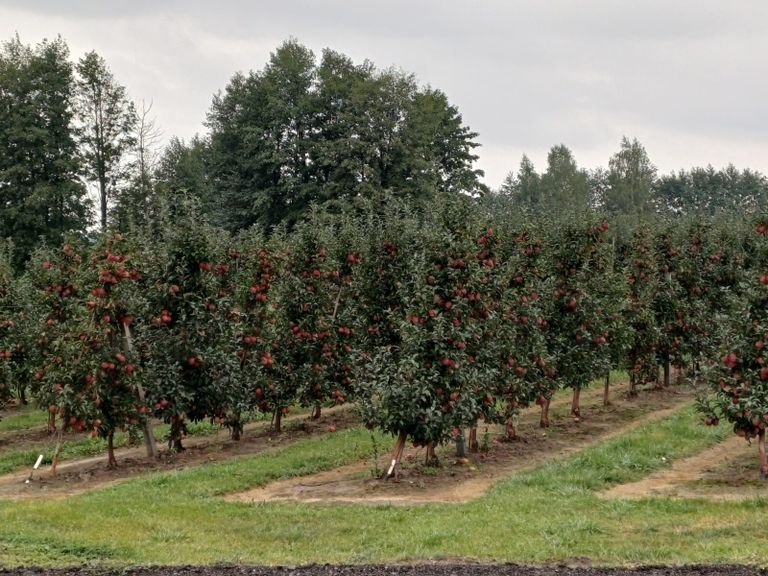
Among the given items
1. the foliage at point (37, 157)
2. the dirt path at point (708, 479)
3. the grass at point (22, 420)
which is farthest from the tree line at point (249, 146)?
the dirt path at point (708, 479)

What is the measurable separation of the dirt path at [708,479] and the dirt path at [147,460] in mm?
7734

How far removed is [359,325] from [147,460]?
5.48 m

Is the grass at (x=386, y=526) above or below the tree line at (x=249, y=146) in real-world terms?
below

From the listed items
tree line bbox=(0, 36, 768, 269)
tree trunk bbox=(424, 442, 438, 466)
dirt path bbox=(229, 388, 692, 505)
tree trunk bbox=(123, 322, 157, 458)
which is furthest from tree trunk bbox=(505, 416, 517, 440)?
tree line bbox=(0, 36, 768, 269)

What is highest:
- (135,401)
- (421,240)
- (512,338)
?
(421,240)

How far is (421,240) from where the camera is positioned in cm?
1368

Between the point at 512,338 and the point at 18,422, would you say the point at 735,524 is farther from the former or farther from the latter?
the point at 18,422

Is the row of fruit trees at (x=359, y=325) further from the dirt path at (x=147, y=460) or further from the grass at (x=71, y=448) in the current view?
the grass at (x=71, y=448)

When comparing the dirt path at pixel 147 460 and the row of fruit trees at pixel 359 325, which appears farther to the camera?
the dirt path at pixel 147 460

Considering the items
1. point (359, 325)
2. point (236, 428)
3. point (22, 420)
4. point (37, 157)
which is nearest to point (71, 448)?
point (236, 428)

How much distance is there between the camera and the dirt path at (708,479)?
446 inches

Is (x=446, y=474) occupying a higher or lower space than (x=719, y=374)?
lower

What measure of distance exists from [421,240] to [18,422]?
44.5 ft

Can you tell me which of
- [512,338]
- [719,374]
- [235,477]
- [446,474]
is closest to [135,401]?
[235,477]
